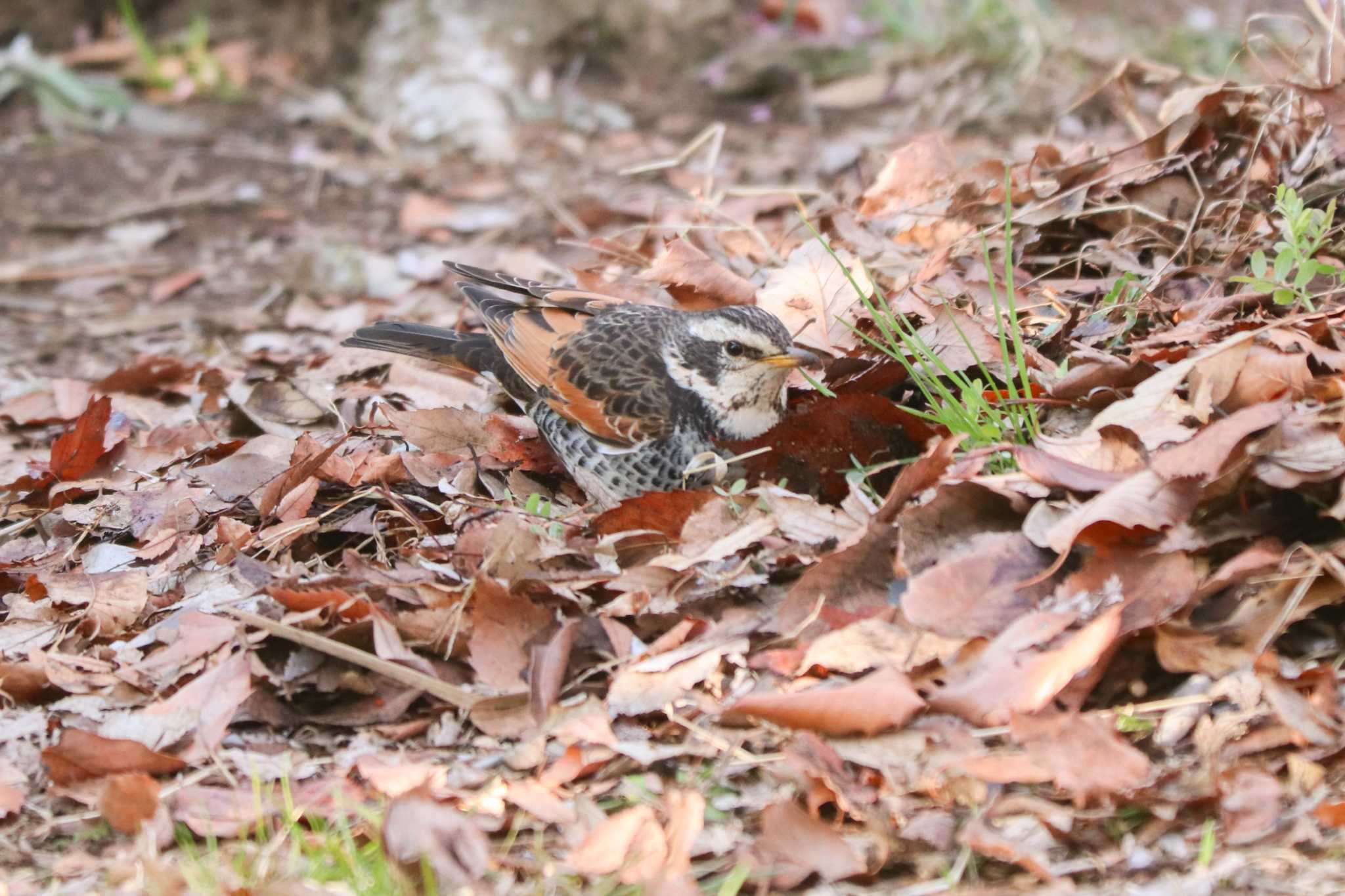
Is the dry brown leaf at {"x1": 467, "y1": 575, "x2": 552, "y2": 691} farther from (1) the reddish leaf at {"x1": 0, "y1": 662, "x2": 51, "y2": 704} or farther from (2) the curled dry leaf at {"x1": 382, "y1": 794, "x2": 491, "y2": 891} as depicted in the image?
(1) the reddish leaf at {"x1": 0, "y1": 662, "x2": 51, "y2": 704}

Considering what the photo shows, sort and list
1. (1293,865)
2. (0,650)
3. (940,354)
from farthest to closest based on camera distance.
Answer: (940,354), (0,650), (1293,865)

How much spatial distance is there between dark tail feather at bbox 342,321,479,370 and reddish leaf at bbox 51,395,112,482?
96 centimetres

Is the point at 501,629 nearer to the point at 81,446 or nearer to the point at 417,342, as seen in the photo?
the point at 417,342

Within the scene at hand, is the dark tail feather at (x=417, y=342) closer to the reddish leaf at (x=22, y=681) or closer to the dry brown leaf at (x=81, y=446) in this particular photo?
the dry brown leaf at (x=81, y=446)

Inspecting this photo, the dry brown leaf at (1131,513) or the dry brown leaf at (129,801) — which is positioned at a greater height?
the dry brown leaf at (1131,513)

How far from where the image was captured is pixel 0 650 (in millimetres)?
3967

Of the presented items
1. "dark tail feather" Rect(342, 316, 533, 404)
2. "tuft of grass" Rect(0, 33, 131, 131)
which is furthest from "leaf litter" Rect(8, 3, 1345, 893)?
"tuft of grass" Rect(0, 33, 131, 131)

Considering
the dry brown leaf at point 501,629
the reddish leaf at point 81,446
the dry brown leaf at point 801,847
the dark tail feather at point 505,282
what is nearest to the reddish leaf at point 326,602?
the dry brown leaf at point 501,629

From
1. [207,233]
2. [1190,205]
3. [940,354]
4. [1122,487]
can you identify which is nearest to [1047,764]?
[1122,487]

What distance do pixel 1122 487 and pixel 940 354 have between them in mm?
1146

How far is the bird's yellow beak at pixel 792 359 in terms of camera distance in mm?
4523

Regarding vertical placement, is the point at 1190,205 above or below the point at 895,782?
above

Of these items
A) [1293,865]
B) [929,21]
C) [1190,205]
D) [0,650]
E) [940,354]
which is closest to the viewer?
[1293,865]

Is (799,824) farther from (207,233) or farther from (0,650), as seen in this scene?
(207,233)
